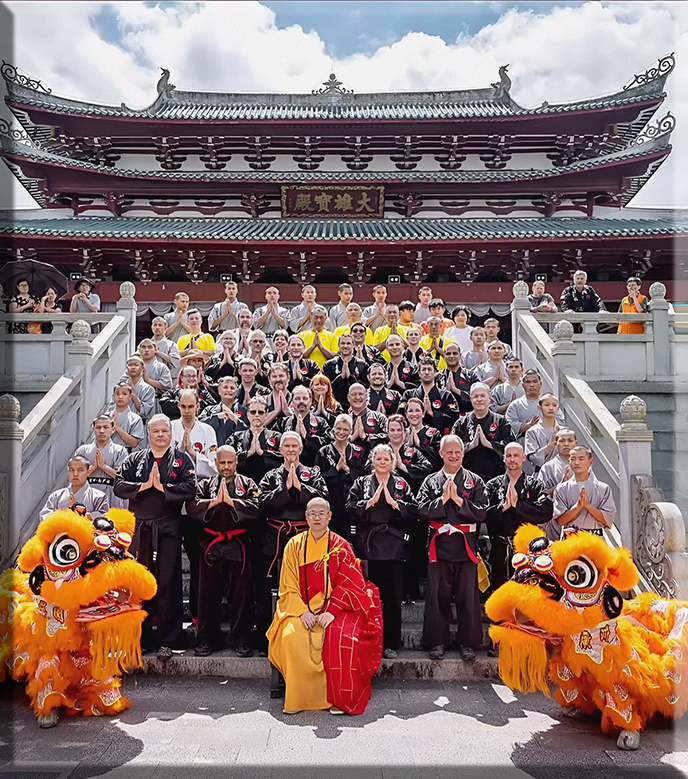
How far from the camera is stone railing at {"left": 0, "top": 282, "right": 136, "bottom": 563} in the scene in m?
5.52

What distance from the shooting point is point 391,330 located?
870 cm

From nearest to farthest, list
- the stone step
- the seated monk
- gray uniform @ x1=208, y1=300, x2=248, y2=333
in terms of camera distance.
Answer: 1. the seated monk
2. the stone step
3. gray uniform @ x1=208, y1=300, x2=248, y2=333

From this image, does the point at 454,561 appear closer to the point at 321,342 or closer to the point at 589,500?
the point at 589,500

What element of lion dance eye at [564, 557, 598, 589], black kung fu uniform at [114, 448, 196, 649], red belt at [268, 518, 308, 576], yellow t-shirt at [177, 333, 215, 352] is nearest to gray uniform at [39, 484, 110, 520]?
black kung fu uniform at [114, 448, 196, 649]

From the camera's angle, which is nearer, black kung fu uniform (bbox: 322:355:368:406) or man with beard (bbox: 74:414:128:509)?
man with beard (bbox: 74:414:128:509)

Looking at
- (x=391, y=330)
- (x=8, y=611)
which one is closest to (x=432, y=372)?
(x=391, y=330)

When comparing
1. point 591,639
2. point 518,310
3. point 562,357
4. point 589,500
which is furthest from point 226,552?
point 518,310

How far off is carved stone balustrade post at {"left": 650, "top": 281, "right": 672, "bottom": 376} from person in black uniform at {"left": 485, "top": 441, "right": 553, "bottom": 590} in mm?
4007

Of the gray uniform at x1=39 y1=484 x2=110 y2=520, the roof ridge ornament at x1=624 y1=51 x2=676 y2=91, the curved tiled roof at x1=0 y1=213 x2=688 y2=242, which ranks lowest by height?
the gray uniform at x1=39 y1=484 x2=110 y2=520

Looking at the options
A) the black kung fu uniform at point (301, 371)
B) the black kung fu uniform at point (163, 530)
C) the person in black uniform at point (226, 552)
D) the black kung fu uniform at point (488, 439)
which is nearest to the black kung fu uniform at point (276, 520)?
the person in black uniform at point (226, 552)

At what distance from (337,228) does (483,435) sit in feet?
26.0

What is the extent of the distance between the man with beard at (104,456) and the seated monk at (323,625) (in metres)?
2.04

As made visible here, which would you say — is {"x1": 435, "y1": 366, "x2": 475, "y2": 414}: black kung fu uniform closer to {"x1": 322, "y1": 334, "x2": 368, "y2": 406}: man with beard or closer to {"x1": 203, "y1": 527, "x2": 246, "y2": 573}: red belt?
{"x1": 322, "y1": 334, "x2": 368, "y2": 406}: man with beard

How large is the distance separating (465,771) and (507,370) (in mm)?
4532
